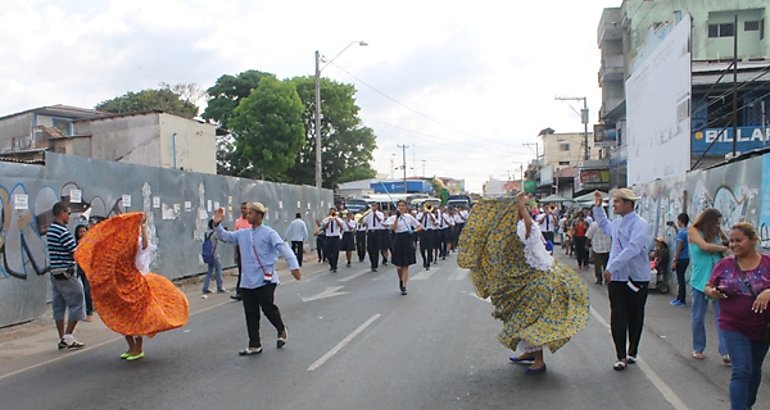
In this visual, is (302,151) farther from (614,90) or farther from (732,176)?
(732,176)

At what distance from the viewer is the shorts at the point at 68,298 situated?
8.68 m

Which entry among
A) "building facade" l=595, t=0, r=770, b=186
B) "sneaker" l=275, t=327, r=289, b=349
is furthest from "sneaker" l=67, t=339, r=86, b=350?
"building facade" l=595, t=0, r=770, b=186

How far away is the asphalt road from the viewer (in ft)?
20.1

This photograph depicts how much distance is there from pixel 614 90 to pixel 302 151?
2407 centimetres

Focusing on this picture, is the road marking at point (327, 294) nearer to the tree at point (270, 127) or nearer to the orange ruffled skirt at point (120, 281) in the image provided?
the orange ruffled skirt at point (120, 281)

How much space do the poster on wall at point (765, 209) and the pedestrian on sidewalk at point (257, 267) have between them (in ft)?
21.2

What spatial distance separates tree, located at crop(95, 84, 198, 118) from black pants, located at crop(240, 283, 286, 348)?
4552 cm

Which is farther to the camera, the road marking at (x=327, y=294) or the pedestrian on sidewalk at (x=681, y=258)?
the road marking at (x=327, y=294)

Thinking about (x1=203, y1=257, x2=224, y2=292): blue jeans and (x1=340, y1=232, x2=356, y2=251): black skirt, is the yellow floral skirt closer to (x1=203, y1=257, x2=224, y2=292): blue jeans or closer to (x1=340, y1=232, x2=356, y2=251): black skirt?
(x1=203, y1=257, x2=224, y2=292): blue jeans

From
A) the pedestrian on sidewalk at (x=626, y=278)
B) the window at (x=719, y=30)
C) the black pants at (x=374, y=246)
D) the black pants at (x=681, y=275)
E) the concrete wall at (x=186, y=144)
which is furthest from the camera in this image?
the window at (x=719, y=30)

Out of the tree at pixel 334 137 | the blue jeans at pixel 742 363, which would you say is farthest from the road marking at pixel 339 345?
the tree at pixel 334 137

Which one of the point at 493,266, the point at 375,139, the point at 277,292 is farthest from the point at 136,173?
the point at 375,139

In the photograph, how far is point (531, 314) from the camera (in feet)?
22.3

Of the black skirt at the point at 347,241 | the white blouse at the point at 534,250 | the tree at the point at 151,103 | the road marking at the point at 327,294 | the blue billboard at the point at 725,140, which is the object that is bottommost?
the road marking at the point at 327,294
